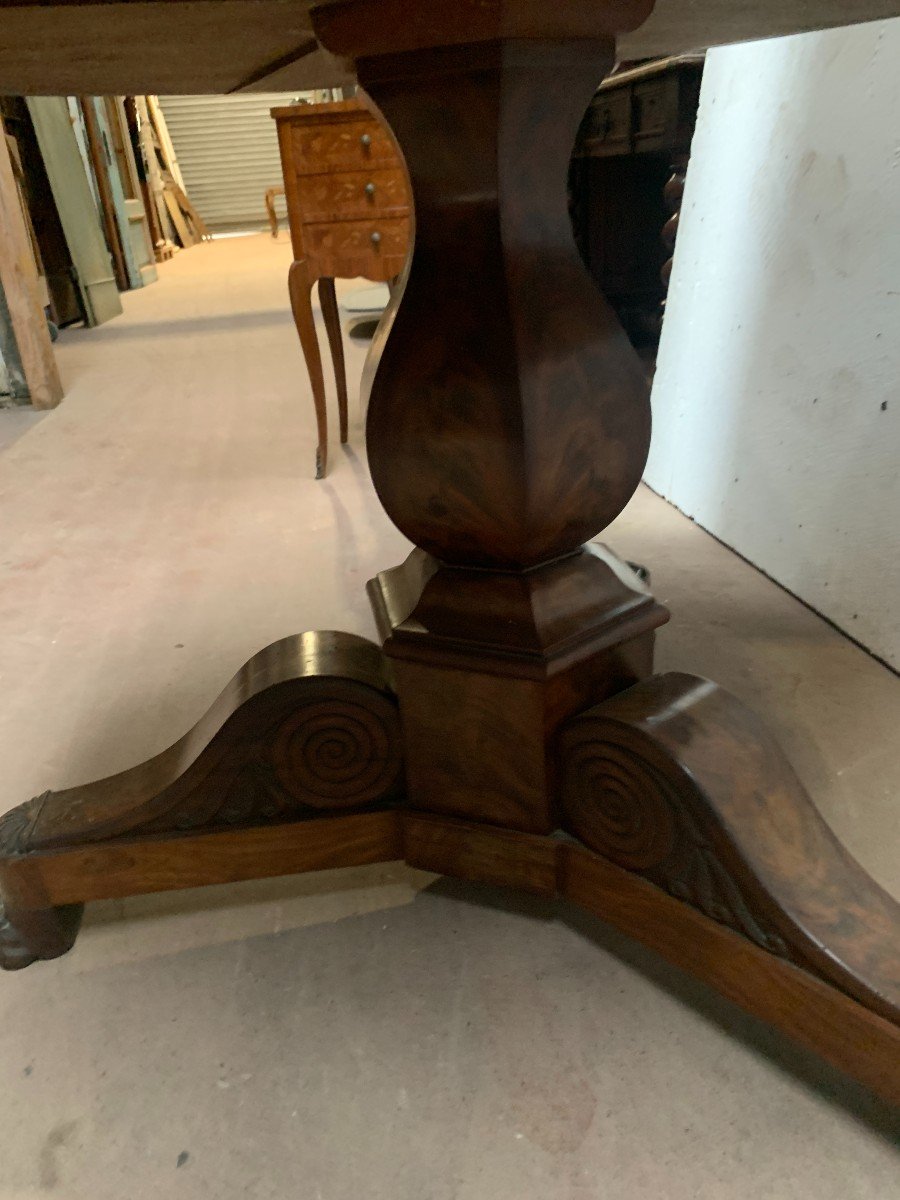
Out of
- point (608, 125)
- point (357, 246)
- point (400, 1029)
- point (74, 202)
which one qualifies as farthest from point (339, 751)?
point (74, 202)

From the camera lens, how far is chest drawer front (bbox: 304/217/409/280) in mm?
1817

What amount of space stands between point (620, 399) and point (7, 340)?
265 centimetres

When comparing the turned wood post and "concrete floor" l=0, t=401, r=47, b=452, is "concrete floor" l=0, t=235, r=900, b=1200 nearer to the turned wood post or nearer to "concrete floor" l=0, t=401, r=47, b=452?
the turned wood post

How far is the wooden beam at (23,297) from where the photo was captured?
2479mm

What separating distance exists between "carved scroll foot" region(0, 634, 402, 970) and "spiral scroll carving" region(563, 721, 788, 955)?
0.15 m

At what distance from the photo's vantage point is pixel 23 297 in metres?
2.58

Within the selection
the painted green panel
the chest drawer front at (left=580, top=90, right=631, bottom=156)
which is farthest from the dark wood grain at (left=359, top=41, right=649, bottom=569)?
the painted green panel

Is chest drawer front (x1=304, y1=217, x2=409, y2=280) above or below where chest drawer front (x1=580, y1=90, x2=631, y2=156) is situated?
below

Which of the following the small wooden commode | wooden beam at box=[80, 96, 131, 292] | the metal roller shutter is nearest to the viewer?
the small wooden commode

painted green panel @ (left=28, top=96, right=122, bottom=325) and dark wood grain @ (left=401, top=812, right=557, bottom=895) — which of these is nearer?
dark wood grain @ (left=401, top=812, right=557, bottom=895)

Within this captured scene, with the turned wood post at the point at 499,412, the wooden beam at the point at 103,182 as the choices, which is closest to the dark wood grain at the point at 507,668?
the turned wood post at the point at 499,412

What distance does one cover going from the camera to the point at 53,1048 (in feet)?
2.17

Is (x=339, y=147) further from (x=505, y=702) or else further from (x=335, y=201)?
(x=505, y=702)

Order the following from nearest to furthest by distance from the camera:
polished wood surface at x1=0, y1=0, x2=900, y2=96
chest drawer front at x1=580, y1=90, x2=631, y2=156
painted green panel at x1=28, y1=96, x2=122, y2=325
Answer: polished wood surface at x1=0, y1=0, x2=900, y2=96 → chest drawer front at x1=580, y1=90, x2=631, y2=156 → painted green panel at x1=28, y1=96, x2=122, y2=325
